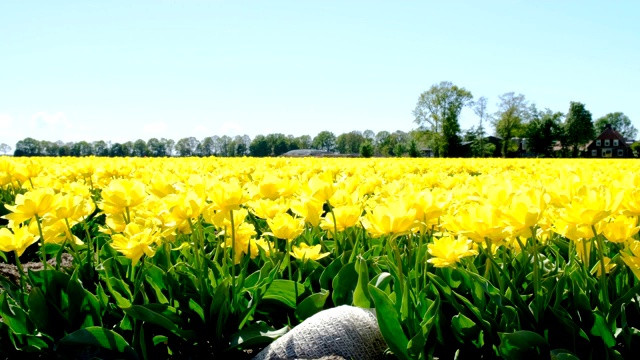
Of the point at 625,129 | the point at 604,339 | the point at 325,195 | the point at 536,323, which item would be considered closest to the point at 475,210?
the point at 536,323

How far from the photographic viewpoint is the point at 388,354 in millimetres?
1765

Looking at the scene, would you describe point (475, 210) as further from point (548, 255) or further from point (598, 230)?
point (548, 255)

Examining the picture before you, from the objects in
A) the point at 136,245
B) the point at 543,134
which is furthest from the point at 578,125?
the point at 136,245

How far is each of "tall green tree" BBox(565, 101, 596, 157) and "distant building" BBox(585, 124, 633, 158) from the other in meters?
19.5

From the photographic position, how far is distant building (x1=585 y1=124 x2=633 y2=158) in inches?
3511

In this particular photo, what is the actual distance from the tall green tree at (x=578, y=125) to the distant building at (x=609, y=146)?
19.5 m

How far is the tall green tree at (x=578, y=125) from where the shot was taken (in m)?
70.8

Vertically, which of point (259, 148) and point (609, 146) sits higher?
point (259, 148)

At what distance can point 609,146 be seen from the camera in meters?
89.5

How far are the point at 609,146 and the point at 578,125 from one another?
→ 23.8m

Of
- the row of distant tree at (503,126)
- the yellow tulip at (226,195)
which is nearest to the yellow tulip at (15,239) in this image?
the yellow tulip at (226,195)

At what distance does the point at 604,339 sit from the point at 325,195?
107 centimetres

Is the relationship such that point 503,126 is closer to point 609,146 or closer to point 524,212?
point 609,146

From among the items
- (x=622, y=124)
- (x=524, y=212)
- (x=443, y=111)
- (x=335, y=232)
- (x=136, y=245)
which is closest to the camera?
(x=524, y=212)
